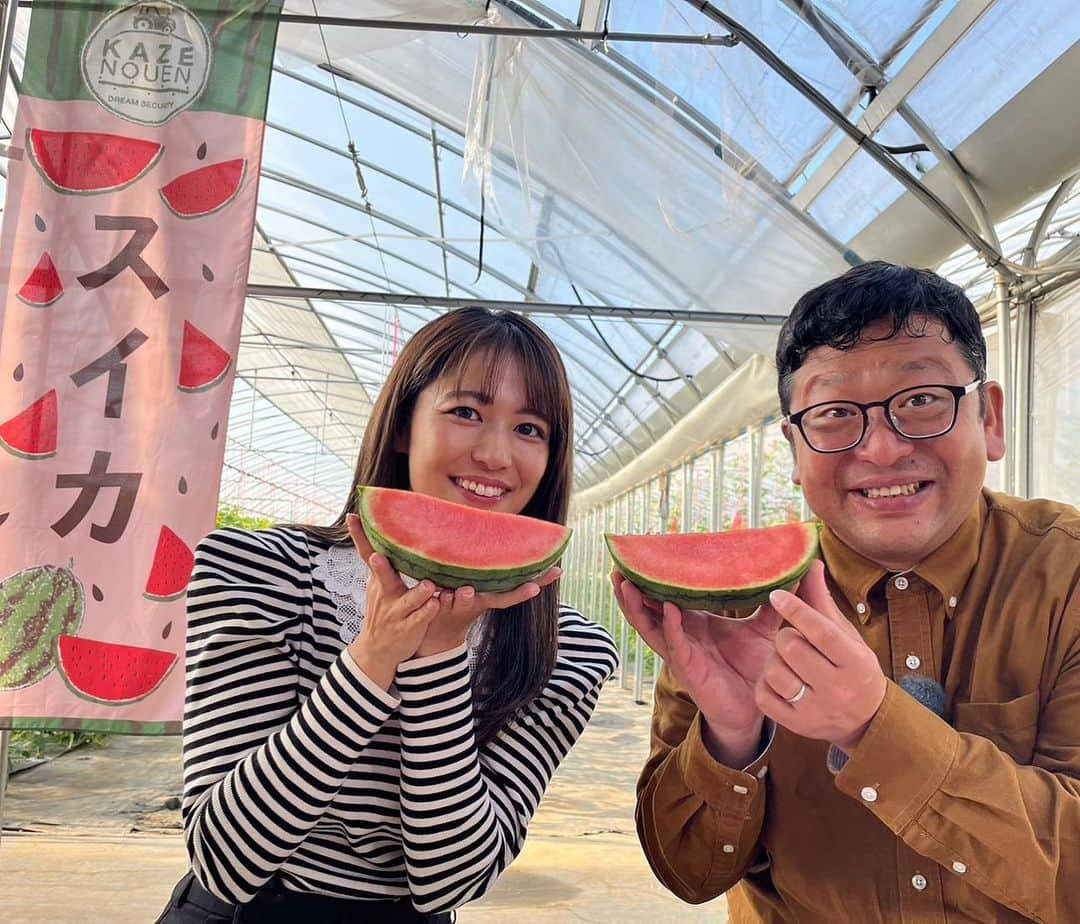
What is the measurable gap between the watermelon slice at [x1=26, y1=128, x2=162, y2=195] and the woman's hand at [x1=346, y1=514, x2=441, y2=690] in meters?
2.22

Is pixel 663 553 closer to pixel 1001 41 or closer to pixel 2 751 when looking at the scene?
pixel 2 751

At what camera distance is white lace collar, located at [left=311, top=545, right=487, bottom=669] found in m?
1.54

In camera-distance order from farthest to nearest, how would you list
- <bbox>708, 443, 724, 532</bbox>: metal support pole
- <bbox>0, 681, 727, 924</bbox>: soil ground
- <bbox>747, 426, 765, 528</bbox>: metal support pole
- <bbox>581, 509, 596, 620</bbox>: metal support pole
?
<bbox>581, 509, 596, 620</bbox>: metal support pole → <bbox>708, 443, 724, 532</bbox>: metal support pole → <bbox>747, 426, 765, 528</bbox>: metal support pole → <bbox>0, 681, 727, 924</bbox>: soil ground

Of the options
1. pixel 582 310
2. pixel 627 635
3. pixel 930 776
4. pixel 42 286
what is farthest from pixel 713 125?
pixel 627 635

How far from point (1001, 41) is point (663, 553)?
294 centimetres

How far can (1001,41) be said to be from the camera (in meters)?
3.33

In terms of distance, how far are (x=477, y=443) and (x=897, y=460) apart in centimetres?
70

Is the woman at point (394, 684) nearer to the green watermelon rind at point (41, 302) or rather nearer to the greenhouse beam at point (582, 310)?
the green watermelon rind at point (41, 302)

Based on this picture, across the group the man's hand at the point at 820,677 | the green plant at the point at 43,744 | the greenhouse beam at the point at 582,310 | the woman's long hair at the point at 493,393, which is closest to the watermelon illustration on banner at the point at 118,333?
the woman's long hair at the point at 493,393

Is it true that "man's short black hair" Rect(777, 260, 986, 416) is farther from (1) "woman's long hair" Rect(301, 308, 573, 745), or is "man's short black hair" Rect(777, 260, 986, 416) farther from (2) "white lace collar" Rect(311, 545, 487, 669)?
(2) "white lace collar" Rect(311, 545, 487, 669)

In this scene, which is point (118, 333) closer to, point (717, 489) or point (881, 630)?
point (881, 630)

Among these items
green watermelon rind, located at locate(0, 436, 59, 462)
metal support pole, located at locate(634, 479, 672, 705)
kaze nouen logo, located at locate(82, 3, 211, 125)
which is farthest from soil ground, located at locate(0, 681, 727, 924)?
metal support pole, located at locate(634, 479, 672, 705)

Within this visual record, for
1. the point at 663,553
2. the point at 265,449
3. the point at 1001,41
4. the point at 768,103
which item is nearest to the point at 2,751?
the point at 663,553

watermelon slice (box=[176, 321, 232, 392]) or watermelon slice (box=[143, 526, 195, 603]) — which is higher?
watermelon slice (box=[176, 321, 232, 392])
